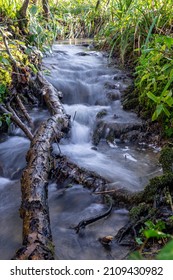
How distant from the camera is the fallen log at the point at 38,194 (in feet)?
5.78

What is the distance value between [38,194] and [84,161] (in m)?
1.10

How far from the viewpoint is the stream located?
7.28 ft

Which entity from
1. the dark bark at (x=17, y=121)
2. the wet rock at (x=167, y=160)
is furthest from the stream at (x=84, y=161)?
the wet rock at (x=167, y=160)

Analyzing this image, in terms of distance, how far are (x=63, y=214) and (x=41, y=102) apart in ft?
8.03

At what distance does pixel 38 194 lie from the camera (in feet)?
7.55

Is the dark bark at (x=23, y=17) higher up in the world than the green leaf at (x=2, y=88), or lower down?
higher up

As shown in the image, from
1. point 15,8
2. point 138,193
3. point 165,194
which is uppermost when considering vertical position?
point 15,8

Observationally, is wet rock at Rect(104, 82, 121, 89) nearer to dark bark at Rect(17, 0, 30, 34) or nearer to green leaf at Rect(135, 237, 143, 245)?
dark bark at Rect(17, 0, 30, 34)

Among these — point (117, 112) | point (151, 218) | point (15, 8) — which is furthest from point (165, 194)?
point (15, 8)

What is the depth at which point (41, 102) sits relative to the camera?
182 inches

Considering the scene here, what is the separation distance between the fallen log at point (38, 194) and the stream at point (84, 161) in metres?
0.23

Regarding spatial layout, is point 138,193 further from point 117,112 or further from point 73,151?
point 117,112

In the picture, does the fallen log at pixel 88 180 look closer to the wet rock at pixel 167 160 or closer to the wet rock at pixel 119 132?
the wet rock at pixel 167 160

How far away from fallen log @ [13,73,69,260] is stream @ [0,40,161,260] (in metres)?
0.23
